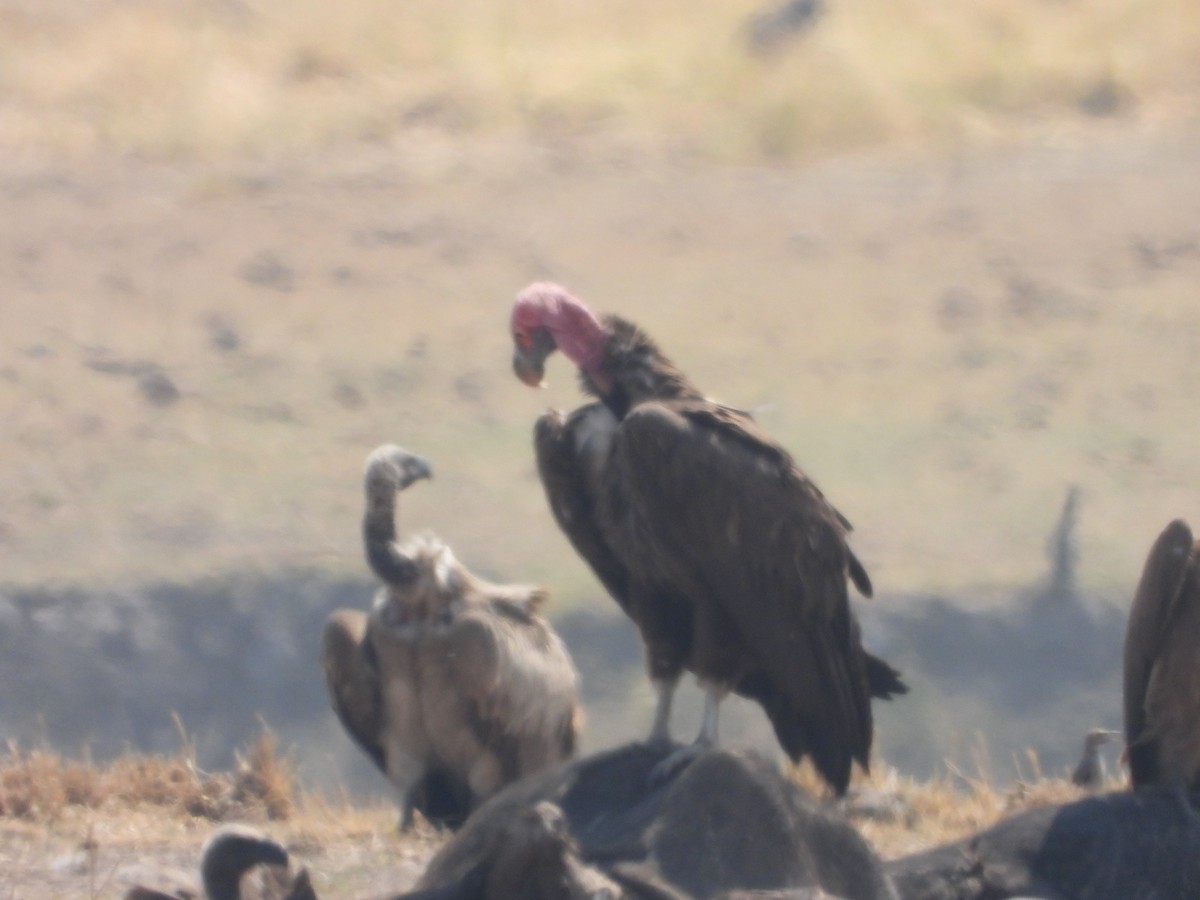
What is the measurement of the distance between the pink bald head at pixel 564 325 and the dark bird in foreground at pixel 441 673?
1174 millimetres

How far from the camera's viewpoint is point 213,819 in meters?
7.22

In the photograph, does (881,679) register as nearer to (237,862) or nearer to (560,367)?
(237,862)

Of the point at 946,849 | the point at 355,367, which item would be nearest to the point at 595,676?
the point at 355,367

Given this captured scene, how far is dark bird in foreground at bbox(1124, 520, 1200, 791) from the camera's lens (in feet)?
18.8

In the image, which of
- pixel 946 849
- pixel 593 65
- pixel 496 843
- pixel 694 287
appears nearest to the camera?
pixel 496 843

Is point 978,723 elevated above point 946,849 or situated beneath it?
situated beneath

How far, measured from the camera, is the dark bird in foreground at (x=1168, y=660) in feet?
18.8

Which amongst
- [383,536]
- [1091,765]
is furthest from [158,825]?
[1091,765]

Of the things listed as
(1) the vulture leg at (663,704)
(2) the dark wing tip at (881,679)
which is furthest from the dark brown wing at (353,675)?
(2) the dark wing tip at (881,679)

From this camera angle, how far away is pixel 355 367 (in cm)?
2728

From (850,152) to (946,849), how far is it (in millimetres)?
28884

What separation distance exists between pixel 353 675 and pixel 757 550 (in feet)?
7.03

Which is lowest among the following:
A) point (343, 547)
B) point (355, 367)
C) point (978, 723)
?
point (978, 723)

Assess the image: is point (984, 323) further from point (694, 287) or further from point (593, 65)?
point (593, 65)
